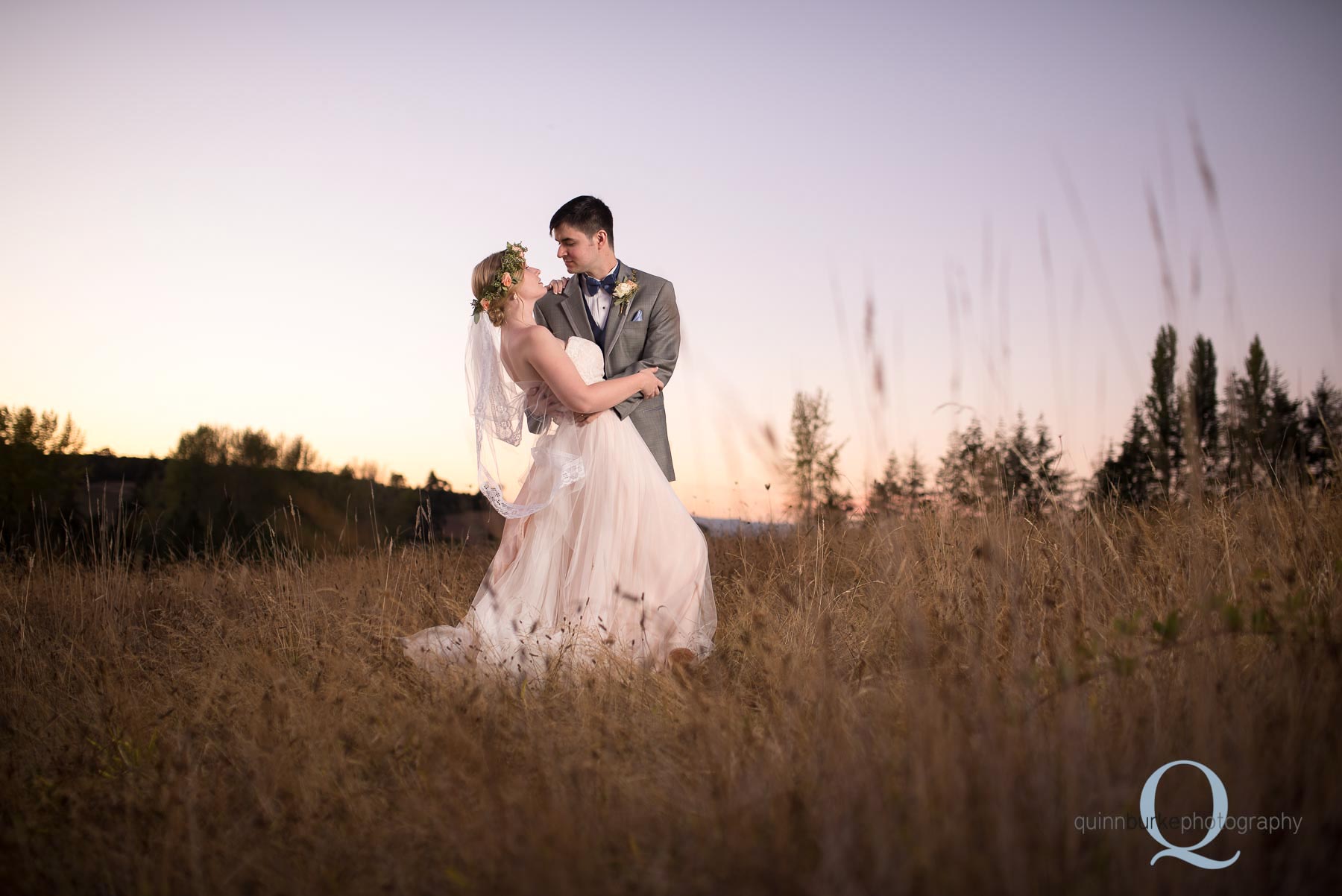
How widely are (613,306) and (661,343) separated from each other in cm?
31

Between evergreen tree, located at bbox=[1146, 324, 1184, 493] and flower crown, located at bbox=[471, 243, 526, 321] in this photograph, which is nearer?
evergreen tree, located at bbox=[1146, 324, 1184, 493]

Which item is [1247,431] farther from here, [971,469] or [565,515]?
[565,515]

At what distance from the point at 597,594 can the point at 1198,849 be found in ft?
8.58

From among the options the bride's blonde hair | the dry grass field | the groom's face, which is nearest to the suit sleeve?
the groom's face

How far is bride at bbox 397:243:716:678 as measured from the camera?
378 cm

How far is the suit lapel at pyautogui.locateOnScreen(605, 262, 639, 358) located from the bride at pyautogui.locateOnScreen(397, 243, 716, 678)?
8cm

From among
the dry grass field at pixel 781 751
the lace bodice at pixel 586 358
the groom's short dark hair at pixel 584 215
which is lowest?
the dry grass field at pixel 781 751

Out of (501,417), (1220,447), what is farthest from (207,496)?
(1220,447)

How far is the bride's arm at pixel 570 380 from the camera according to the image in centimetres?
368

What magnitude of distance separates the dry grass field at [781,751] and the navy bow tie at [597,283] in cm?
189

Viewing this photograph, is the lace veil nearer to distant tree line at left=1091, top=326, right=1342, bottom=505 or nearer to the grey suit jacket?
the grey suit jacket

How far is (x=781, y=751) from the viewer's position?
7.38 feet

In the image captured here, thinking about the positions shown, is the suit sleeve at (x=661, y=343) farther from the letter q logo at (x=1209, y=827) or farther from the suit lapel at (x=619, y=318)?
the letter q logo at (x=1209, y=827)

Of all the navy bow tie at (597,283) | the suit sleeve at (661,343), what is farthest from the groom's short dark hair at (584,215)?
the suit sleeve at (661,343)
